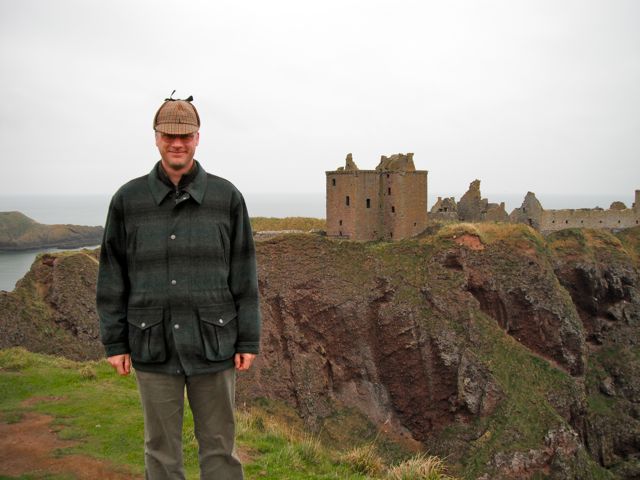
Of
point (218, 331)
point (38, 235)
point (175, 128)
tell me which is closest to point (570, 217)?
point (218, 331)

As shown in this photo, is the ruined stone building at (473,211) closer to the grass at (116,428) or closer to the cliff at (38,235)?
the grass at (116,428)

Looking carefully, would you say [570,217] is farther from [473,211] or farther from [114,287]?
[114,287]

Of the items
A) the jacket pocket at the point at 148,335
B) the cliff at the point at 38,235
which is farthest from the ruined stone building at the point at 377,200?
the cliff at the point at 38,235

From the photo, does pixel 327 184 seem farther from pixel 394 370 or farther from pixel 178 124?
pixel 178 124

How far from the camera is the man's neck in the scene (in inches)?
238

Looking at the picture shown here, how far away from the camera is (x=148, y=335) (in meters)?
5.83

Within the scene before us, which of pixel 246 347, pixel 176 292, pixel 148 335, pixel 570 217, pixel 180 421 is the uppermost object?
pixel 570 217

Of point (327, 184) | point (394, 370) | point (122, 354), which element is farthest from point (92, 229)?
point (122, 354)

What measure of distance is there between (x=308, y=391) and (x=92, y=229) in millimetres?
80939

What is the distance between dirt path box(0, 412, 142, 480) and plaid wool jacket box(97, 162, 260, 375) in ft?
13.9

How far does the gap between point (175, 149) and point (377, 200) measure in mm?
36959

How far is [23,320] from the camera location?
27516 mm

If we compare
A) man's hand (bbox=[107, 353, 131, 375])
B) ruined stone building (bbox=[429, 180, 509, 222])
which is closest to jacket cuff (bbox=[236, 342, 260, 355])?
man's hand (bbox=[107, 353, 131, 375])

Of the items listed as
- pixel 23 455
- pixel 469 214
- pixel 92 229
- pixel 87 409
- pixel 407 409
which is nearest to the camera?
pixel 23 455
